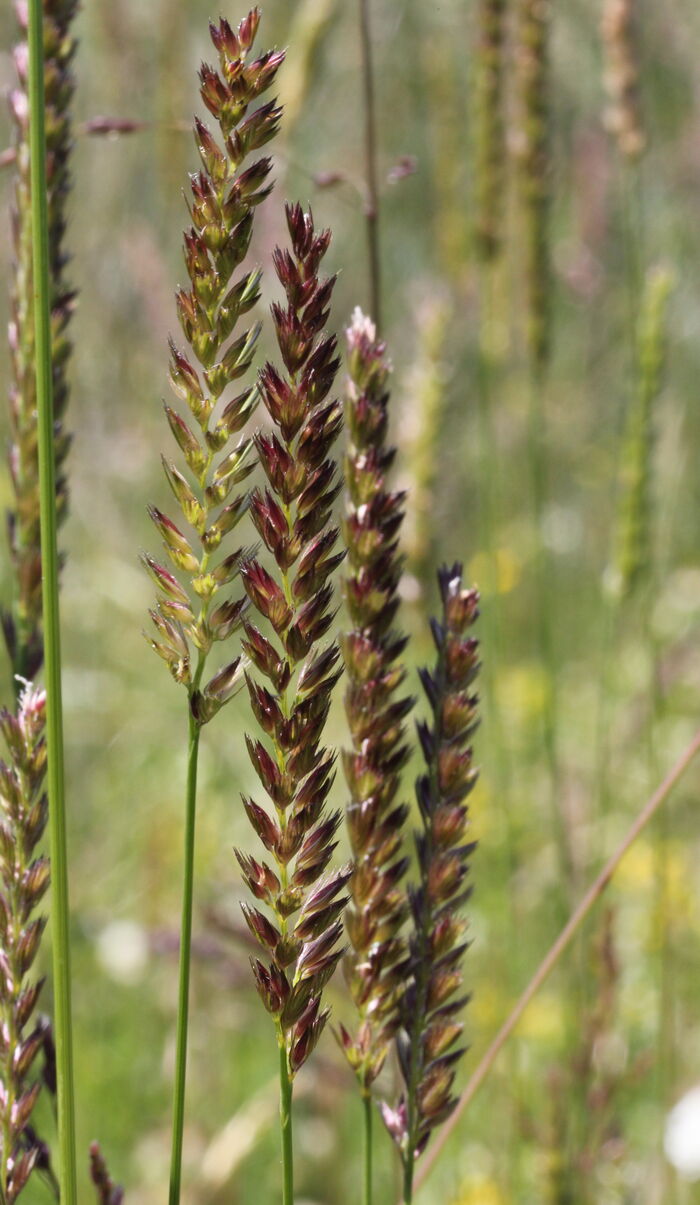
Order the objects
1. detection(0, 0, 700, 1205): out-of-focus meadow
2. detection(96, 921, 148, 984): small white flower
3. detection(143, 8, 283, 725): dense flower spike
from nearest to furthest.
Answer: detection(143, 8, 283, 725): dense flower spike
detection(0, 0, 700, 1205): out-of-focus meadow
detection(96, 921, 148, 984): small white flower

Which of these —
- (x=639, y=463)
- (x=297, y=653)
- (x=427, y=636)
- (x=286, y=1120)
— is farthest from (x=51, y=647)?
(x=427, y=636)

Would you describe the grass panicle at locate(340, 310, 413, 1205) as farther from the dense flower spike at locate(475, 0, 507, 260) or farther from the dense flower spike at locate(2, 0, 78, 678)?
the dense flower spike at locate(475, 0, 507, 260)

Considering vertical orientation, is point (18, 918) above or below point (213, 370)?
below

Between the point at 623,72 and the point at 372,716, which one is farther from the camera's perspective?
the point at 623,72

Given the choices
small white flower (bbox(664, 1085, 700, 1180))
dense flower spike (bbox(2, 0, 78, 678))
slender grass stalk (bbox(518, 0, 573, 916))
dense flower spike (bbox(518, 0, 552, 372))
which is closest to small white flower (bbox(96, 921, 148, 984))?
slender grass stalk (bbox(518, 0, 573, 916))

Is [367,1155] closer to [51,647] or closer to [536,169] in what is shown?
[51,647]

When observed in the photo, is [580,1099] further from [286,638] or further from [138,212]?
[138,212]
